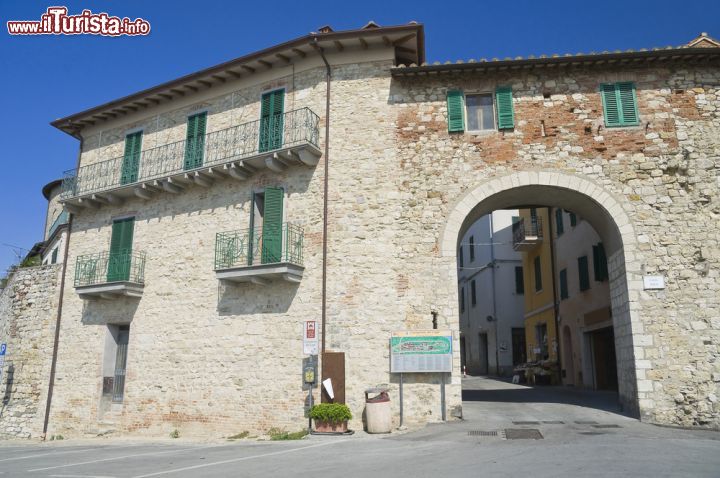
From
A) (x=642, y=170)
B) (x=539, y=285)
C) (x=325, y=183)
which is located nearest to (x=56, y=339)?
(x=325, y=183)

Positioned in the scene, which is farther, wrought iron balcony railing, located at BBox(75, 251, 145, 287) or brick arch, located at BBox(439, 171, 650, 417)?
wrought iron balcony railing, located at BBox(75, 251, 145, 287)

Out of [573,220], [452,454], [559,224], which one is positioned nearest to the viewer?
[452,454]

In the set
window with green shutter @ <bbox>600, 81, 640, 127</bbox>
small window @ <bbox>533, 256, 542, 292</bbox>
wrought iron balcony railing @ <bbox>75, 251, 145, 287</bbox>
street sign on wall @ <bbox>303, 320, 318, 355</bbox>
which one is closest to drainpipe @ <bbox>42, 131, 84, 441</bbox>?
wrought iron balcony railing @ <bbox>75, 251, 145, 287</bbox>

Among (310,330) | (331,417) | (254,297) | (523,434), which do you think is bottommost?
(523,434)

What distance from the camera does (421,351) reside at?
13.2 m

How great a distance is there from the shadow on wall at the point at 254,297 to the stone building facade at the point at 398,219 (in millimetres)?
54

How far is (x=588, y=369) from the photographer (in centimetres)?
2134

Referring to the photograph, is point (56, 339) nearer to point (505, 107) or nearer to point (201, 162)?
point (201, 162)

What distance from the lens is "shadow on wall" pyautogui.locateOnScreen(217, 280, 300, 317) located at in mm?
14633

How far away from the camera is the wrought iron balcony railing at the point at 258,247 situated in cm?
1462

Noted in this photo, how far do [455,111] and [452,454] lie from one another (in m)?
9.11

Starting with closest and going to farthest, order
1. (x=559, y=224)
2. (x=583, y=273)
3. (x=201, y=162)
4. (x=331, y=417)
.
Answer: (x=331, y=417) → (x=201, y=162) → (x=583, y=273) → (x=559, y=224)

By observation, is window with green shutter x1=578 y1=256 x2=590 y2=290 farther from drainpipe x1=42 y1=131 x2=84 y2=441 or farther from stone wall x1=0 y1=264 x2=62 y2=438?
stone wall x1=0 y1=264 x2=62 y2=438

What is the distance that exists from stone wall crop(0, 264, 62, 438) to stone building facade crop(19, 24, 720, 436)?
6.61 feet
